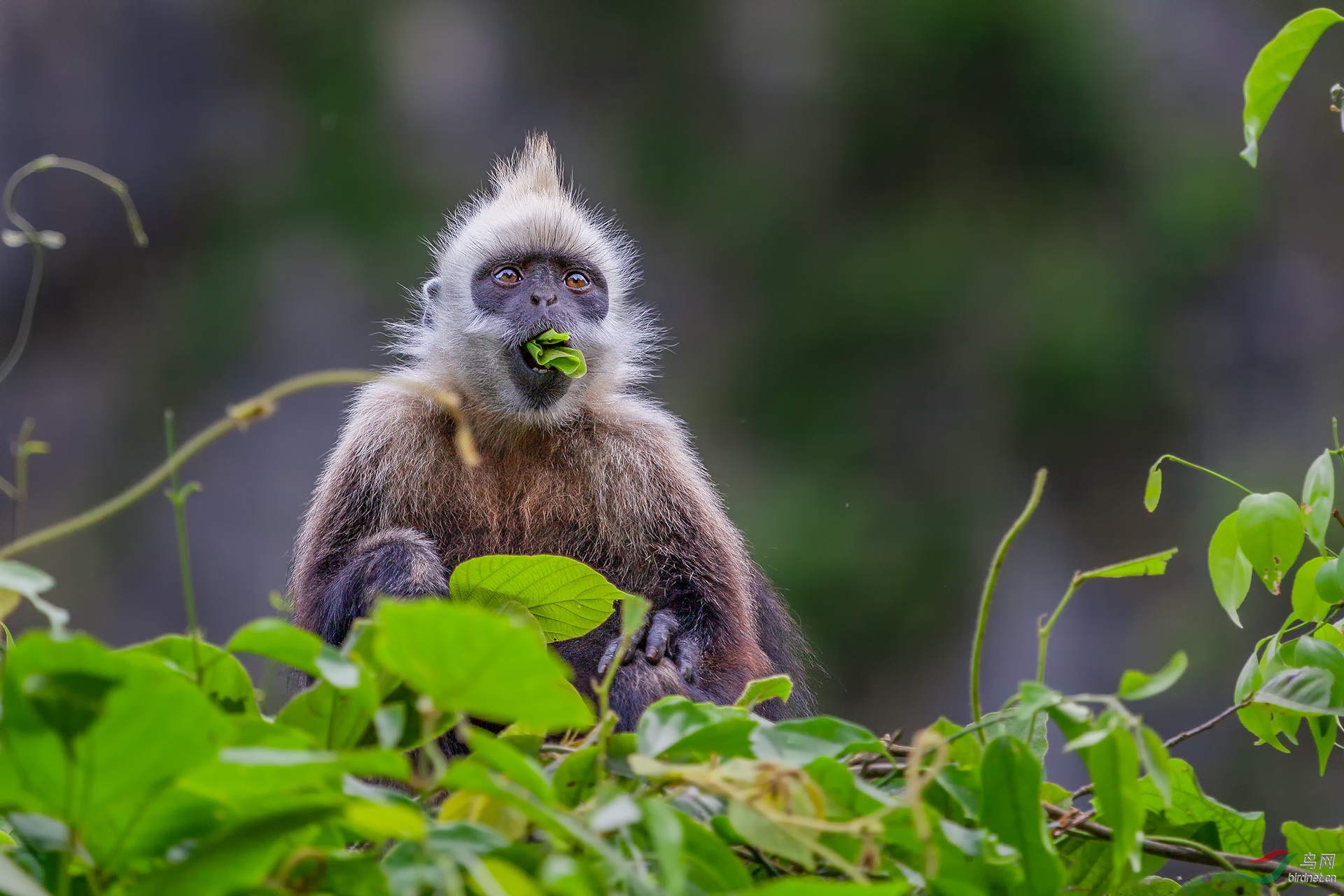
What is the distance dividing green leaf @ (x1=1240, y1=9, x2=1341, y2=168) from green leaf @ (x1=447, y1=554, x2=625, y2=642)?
34.0 inches

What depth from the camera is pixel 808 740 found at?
1096mm

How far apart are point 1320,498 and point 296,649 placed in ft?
3.86

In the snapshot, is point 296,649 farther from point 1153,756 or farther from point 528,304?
point 528,304

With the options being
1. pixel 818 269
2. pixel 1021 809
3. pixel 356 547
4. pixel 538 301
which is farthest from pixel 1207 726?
pixel 818 269

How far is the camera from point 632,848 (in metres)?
0.96

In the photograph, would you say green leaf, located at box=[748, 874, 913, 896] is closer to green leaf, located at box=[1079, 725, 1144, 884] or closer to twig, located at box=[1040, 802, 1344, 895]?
green leaf, located at box=[1079, 725, 1144, 884]

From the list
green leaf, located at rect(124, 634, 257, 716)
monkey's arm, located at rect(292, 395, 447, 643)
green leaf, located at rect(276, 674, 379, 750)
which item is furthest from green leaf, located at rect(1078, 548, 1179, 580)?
monkey's arm, located at rect(292, 395, 447, 643)

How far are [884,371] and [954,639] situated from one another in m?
1.81

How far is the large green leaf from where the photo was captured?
0.84m

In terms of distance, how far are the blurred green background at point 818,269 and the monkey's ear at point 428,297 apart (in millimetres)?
4487

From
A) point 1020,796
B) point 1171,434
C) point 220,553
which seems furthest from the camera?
point 1171,434

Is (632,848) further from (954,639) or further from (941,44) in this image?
(941,44)

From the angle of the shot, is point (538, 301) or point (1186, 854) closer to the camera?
point (1186, 854)

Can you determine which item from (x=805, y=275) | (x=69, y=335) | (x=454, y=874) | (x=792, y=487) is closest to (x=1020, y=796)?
(x=454, y=874)
